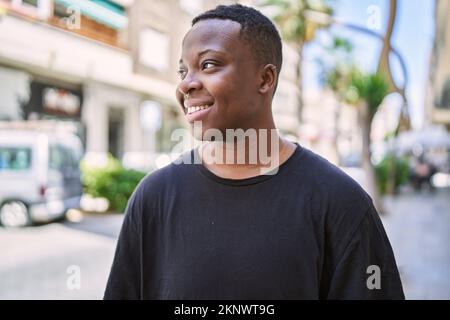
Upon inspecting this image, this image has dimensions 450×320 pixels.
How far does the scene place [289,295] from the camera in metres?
0.83

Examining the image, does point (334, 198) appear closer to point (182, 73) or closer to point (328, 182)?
point (328, 182)

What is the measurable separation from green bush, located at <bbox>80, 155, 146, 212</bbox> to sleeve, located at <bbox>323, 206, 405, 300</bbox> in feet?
11.2

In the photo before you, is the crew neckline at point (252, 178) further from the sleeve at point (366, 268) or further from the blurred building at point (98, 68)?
the blurred building at point (98, 68)

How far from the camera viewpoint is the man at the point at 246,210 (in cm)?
82

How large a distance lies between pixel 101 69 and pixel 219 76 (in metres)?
2.97

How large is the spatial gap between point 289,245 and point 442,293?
333 cm

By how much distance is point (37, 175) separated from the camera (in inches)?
155

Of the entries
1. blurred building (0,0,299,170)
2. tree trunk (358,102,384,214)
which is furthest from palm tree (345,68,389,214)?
blurred building (0,0,299,170)

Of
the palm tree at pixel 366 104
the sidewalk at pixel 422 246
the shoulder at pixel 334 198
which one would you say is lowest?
the sidewalk at pixel 422 246

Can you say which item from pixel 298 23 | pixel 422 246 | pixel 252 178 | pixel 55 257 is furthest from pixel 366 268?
pixel 298 23

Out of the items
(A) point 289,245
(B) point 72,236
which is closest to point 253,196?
(A) point 289,245

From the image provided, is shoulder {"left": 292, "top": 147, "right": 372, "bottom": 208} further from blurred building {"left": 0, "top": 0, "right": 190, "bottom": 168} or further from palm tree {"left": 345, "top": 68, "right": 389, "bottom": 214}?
palm tree {"left": 345, "top": 68, "right": 389, "bottom": 214}

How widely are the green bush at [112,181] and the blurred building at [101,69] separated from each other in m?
0.09

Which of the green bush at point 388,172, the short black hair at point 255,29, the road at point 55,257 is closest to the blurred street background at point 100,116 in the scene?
the road at point 55,257
